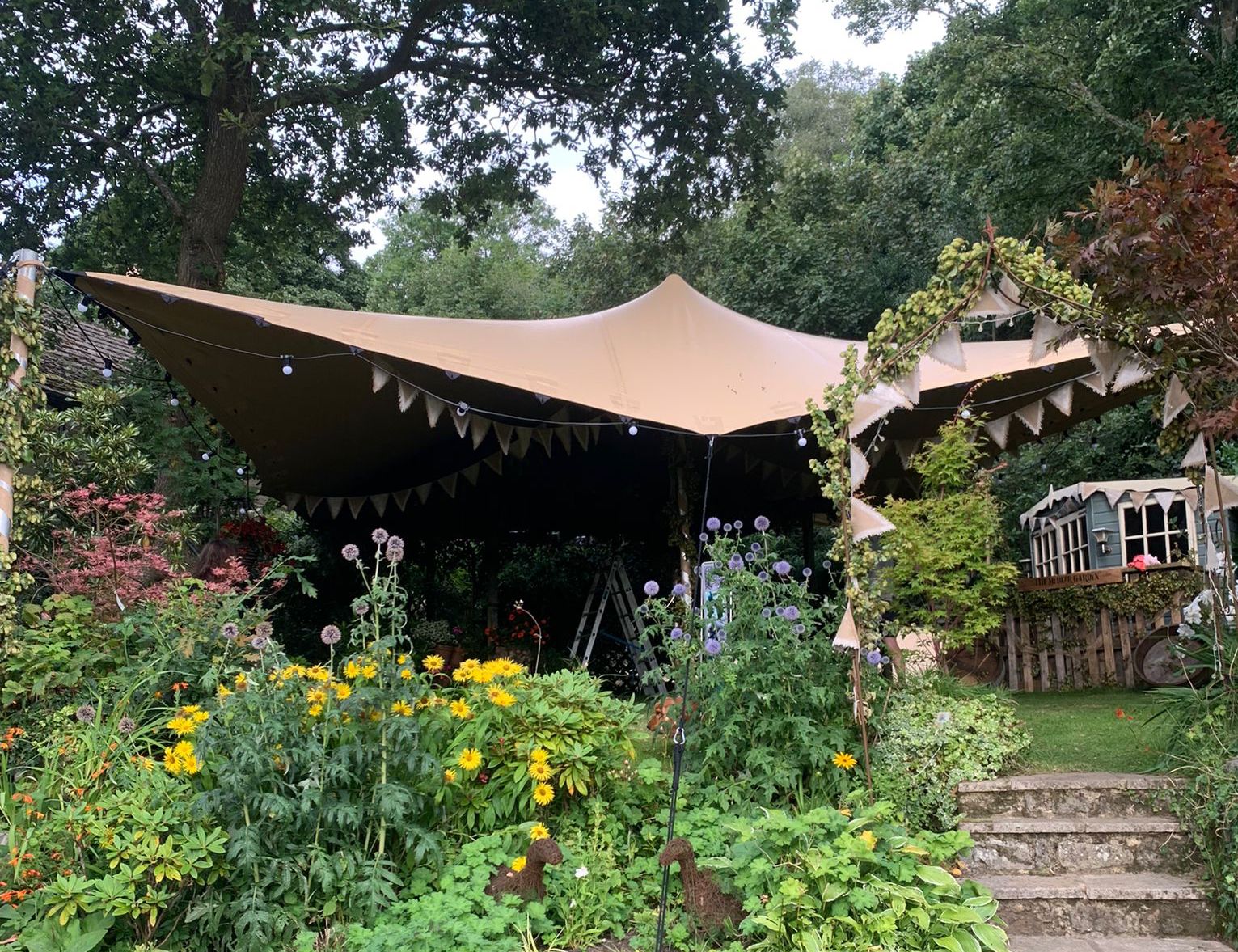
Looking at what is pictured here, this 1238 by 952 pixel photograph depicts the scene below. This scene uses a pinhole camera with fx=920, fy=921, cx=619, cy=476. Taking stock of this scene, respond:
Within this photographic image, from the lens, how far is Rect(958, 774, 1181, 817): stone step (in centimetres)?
322

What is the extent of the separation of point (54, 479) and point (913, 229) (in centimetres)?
1218

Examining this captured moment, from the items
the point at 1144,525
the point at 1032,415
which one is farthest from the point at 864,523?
the point at 1144,525

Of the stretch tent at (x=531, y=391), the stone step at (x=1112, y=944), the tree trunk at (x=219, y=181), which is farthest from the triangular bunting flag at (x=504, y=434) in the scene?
the tree trunk at (x=219, y=181)

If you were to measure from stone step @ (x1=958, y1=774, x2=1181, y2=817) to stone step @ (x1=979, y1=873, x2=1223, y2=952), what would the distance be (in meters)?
0.37

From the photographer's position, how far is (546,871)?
271cm

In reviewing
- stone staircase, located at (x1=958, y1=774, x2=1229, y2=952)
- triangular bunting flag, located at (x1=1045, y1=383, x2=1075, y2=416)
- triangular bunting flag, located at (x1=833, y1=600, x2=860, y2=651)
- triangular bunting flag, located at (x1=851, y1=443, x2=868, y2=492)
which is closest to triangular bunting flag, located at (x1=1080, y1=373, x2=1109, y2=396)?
triangular bunting flag, located at (x1=1045, y1=383, x2=1075, y2=416)

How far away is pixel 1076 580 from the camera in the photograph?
6.79 metres

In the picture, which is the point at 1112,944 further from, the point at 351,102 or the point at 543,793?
the point at 351,102

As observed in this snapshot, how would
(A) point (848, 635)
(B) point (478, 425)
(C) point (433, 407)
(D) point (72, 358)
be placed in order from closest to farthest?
(A) point (848, 635) → (C) point (433, 407) → (B) point (478, 425) → (D) point (72, 358)

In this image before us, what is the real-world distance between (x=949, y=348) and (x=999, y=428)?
3.17 meters

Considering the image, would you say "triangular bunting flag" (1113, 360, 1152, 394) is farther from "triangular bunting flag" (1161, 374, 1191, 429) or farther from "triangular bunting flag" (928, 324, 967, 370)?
"triangular bunting flag" (928, 324, 967, 370)

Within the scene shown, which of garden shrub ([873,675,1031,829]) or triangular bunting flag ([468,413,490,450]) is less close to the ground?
triangular bunting flag ([468,413,490,450])

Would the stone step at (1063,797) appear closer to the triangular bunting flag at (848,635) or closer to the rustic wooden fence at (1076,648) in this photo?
the triangular bunting flag at (848,635)

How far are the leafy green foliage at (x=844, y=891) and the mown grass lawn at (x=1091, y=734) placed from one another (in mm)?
1168
